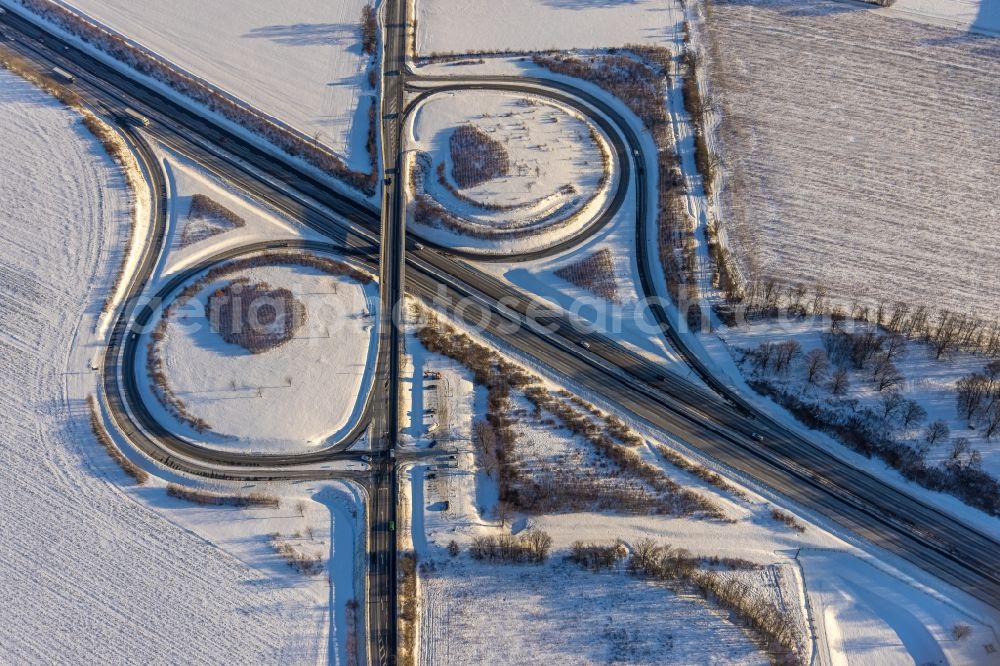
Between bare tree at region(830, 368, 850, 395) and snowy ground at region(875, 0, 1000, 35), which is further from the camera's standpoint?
snowy ground at region(875, 0, 1000, 35)

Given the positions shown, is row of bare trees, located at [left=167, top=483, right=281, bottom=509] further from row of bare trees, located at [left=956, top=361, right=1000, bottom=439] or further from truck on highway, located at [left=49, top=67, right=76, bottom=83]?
row of bare trees, located at [left=956, top=361, right=1000, bottom=439]

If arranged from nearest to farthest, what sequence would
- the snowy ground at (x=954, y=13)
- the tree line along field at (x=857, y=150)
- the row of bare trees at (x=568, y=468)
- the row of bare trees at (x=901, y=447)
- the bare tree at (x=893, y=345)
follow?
1. the row of bare trees at (x=901, y=447)
2. the row of bare trees at (x=568, y=468)
3. the bare tree at (x=893, y=345)
4. the tree line along field at (x=857, y=150)
5. the snowy ground at (x=954, y=13)

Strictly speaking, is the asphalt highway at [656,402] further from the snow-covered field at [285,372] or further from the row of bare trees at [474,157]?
the row of bare trees at [474,157]

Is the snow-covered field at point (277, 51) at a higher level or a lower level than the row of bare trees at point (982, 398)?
higher

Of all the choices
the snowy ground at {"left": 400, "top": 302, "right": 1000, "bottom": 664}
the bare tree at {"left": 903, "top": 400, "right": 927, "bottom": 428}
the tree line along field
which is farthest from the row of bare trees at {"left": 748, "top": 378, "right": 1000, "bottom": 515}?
the tree line along field

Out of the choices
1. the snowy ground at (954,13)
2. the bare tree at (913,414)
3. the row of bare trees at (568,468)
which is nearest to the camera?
the row of bare trees at (568,468)

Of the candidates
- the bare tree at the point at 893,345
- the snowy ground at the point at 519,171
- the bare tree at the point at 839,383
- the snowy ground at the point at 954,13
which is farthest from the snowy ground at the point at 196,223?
the snowy ground at the point at 954,13
